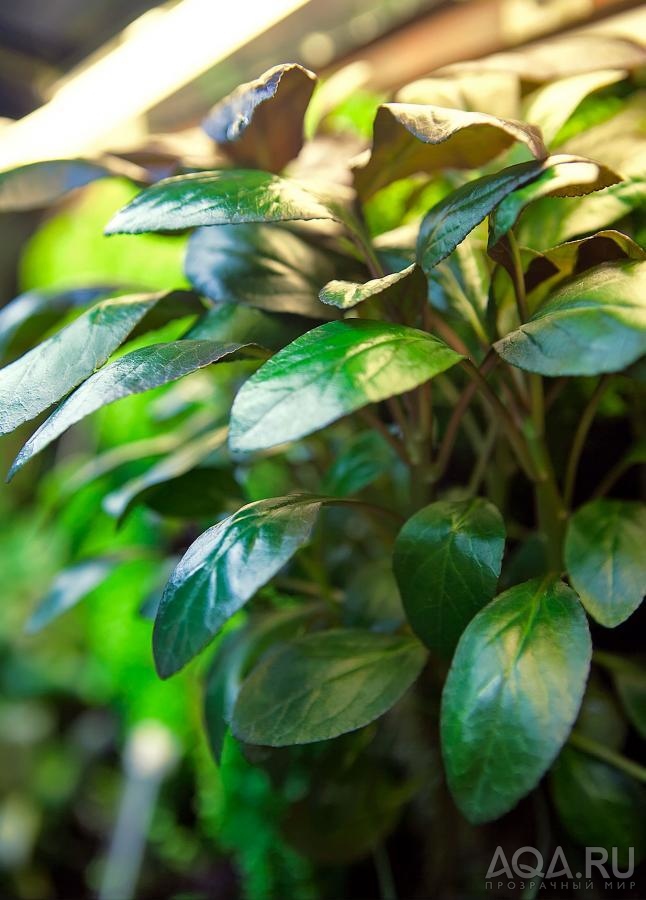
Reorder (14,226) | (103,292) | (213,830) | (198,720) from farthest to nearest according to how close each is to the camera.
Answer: (14,226)
(198,720)
(213,830)
(103,292)

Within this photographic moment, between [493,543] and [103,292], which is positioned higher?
[103,292]

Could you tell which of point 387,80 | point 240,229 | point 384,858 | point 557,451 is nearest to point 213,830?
point 384,858

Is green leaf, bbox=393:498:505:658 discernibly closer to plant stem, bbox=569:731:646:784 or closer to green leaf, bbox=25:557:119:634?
plant stem, bbox=569:731:646:784

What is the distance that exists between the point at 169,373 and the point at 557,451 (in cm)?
47

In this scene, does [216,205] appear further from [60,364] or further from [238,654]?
[238,654]

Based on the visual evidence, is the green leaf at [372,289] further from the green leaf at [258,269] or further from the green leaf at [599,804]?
the green leaf at [599,804]

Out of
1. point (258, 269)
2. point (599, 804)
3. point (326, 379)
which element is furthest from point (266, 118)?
point (599, 804)

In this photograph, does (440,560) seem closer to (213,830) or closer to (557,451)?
(557,451)

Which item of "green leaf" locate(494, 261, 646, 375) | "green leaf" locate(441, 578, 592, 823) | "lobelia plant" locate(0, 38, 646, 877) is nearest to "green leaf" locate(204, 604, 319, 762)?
"lobelia plant" locate(0, 38, 646, 877)

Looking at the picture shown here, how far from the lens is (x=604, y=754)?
0.56 meters

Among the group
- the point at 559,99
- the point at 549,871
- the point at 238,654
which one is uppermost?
the point at 559,99

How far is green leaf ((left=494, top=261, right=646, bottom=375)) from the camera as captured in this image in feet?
1.04

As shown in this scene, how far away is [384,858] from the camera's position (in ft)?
2.23

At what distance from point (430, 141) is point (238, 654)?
1.47ft
